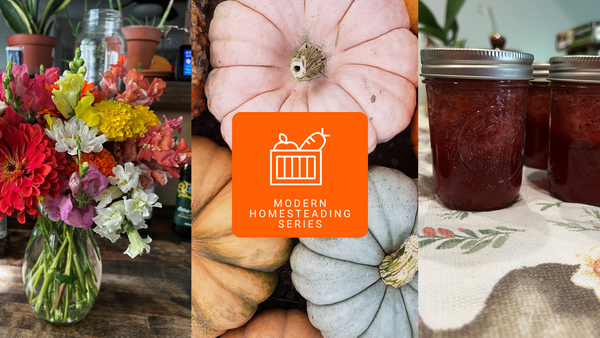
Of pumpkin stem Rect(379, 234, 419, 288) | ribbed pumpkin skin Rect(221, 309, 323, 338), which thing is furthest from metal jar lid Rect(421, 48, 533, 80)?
ribbed pumpkin skin Rect(221, 309, 323, 338)

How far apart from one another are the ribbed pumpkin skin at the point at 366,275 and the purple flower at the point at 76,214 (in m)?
0.27

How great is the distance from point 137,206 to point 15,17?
28.6 inches

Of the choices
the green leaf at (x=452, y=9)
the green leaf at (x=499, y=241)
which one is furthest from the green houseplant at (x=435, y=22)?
the green leaf at (x=499, y=241)

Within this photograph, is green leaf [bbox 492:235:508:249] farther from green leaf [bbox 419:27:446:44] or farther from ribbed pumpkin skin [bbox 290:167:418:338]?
green leaf [bbox 419:27:446:44]

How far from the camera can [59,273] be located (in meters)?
0.56

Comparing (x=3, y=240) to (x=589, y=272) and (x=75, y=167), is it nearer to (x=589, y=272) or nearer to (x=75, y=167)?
(x=75, y=167)

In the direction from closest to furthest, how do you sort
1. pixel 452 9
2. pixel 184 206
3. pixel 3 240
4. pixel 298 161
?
pixel 298 161
pixel 3 240
pixel 184 206
pixel 452 9

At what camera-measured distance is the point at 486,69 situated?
585 millimetres

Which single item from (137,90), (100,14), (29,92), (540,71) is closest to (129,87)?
(137,90)

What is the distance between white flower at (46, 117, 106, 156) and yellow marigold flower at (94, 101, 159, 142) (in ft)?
0.04

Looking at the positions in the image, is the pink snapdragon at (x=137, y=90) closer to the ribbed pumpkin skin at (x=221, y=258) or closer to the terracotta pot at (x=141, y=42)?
the ribbed pumpkin skin at (x=221, y=258)

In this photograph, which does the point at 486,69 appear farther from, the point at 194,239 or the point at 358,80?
the point at 194,239

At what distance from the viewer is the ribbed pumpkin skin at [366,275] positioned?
39 centimetres

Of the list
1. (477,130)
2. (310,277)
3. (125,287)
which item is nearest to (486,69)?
(477,130)
